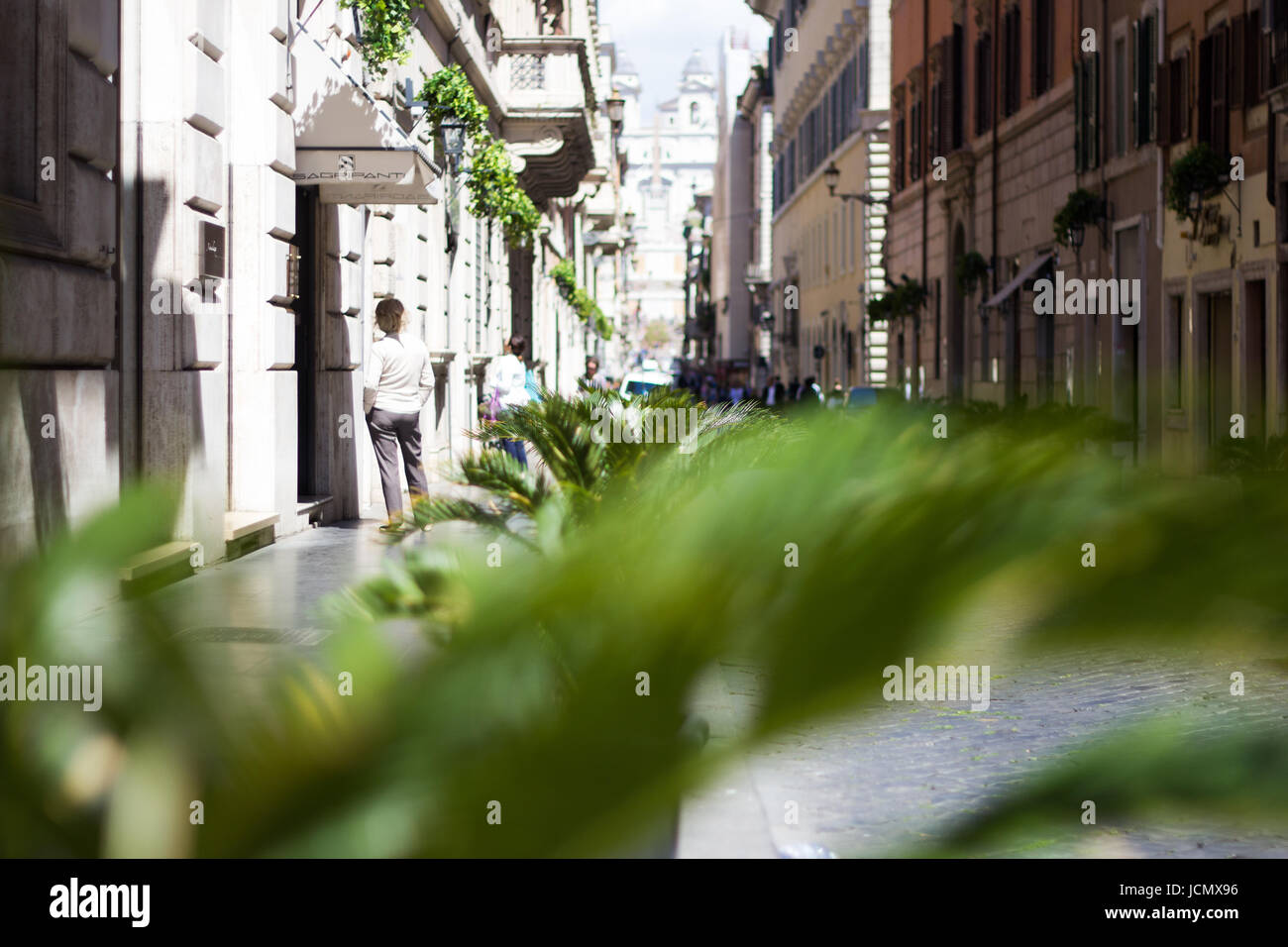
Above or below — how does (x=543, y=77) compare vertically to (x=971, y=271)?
above

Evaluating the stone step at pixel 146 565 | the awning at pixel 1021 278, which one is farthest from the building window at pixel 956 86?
the stone step at pixel 146 565

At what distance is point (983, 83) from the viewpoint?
38312mm

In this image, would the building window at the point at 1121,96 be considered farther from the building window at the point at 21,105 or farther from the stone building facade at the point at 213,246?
the building window at the point at 21,105

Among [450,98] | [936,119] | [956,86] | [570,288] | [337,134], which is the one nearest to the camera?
[337,134]

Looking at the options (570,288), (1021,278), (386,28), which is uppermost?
(570,288)

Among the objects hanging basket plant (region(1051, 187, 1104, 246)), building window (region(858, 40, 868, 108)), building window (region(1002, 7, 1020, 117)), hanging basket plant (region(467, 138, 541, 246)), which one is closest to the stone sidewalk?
hanging basket plant (region(467, 138, 541, 246))

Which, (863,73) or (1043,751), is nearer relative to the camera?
(1043,751)

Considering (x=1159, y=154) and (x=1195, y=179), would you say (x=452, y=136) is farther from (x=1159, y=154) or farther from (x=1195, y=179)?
(x=1159, y=154)

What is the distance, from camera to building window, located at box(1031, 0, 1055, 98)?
1266 inches

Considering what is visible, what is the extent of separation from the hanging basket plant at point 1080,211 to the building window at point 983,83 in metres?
9.63

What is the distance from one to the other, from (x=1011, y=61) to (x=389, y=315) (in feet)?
79.8

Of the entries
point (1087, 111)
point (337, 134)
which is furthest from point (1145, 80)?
point (337, 134)

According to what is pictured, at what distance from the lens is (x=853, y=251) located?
57.9m
